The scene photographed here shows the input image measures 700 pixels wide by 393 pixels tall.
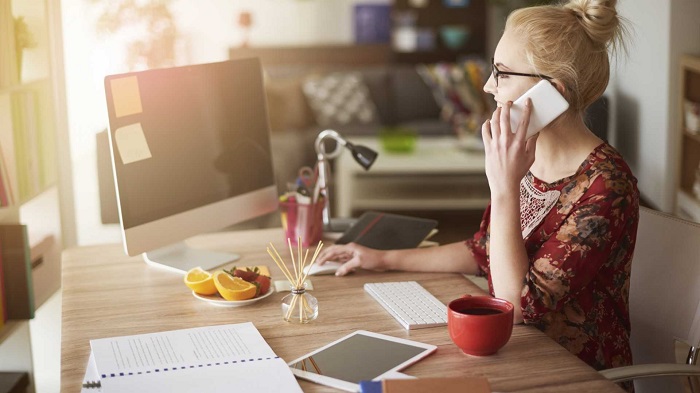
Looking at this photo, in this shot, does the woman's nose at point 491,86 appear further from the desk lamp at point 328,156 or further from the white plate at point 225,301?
the white plate at point 225,301

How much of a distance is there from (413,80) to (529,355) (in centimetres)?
520

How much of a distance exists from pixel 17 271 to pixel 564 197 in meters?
1.85

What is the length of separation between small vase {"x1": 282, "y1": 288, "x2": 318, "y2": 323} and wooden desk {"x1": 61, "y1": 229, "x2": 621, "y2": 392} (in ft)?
0.05

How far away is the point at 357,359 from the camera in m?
1.28

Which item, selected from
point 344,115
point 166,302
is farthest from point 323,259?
point 344,115

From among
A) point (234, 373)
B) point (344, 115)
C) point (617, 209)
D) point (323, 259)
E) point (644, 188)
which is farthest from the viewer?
point (344, 115)

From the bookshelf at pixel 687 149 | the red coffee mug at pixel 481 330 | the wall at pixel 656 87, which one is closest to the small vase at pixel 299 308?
the red coffee mug at pixel 481 330

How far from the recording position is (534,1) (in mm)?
6559

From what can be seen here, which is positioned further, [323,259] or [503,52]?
→ [323,259]

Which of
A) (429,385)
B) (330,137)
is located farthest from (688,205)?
(429,385)

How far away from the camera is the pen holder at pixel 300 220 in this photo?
202cm

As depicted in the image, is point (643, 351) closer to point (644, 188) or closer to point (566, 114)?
point (566, 114)

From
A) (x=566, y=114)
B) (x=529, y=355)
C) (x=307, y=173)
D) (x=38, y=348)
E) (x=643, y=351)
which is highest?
(x=566, y=114)

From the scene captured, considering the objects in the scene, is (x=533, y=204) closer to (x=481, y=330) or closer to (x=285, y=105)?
(x=481, y=330)
